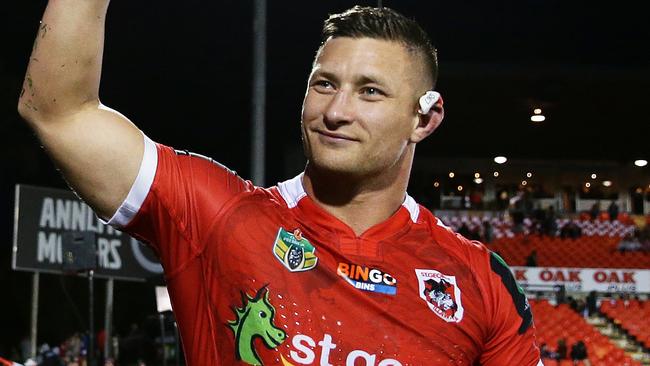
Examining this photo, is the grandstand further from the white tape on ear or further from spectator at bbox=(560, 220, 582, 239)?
the white tape on ear

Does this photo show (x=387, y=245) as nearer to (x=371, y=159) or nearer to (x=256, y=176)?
(x=371, y=159)

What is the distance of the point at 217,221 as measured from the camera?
6.72 ft

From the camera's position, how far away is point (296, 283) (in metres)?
2.09

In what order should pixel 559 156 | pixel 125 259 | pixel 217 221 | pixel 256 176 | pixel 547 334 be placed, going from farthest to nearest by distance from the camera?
pixel 559 156
pixel 547 334
pixel 125 259
pixel 256 176
pixel 217 221

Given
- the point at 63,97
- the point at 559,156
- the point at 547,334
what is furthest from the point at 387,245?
the point at 559,156

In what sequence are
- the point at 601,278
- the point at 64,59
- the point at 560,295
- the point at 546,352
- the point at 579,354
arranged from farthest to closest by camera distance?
the point at 601,278 < the point at 560,295 < the point at 546,352 < the point at 579,354 < the point at 64,59

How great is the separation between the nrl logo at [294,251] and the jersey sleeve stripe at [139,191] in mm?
325

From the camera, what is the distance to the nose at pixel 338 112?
2.06 m

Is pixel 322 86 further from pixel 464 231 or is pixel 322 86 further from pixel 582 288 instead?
pixel 464 231

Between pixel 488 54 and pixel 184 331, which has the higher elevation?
pixel 488 54

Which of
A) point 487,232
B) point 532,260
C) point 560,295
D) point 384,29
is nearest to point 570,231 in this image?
point 487,232

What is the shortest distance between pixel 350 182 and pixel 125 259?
15.1 metres

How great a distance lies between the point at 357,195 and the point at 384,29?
363 mm

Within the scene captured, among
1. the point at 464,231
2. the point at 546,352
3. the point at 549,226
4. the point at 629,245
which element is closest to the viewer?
the point at 546,352
